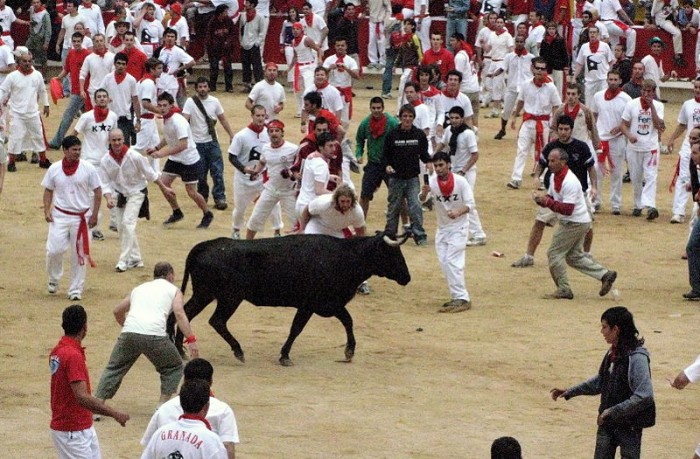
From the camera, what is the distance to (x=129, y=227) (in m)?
18.7

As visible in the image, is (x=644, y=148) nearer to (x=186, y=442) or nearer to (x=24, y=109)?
(x=24, y=109)

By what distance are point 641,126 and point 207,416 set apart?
14082mm

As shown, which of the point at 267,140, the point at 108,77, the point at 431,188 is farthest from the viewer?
the point at 108,77

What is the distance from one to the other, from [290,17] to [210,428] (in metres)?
24.4

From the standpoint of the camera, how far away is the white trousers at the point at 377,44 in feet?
108

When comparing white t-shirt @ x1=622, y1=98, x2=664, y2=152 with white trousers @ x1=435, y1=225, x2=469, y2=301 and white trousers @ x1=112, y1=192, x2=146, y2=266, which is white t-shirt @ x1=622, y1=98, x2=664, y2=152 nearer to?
white trousers @ x1=435, y1=225, x2=469, y2=301

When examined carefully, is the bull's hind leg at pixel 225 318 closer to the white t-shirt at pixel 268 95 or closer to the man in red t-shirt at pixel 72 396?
the man in red t-shirt at pixel 72 396

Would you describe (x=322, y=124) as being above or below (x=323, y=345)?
above

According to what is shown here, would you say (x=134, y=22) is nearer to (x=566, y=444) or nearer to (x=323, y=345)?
(x=323, y=345)

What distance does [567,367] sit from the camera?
1523 centimetres

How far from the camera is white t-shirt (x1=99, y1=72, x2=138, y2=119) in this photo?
24.0m

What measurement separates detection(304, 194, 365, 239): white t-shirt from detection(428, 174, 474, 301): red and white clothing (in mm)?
1330

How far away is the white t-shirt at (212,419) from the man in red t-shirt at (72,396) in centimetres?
105

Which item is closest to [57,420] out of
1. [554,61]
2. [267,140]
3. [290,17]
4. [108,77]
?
[267,140]
